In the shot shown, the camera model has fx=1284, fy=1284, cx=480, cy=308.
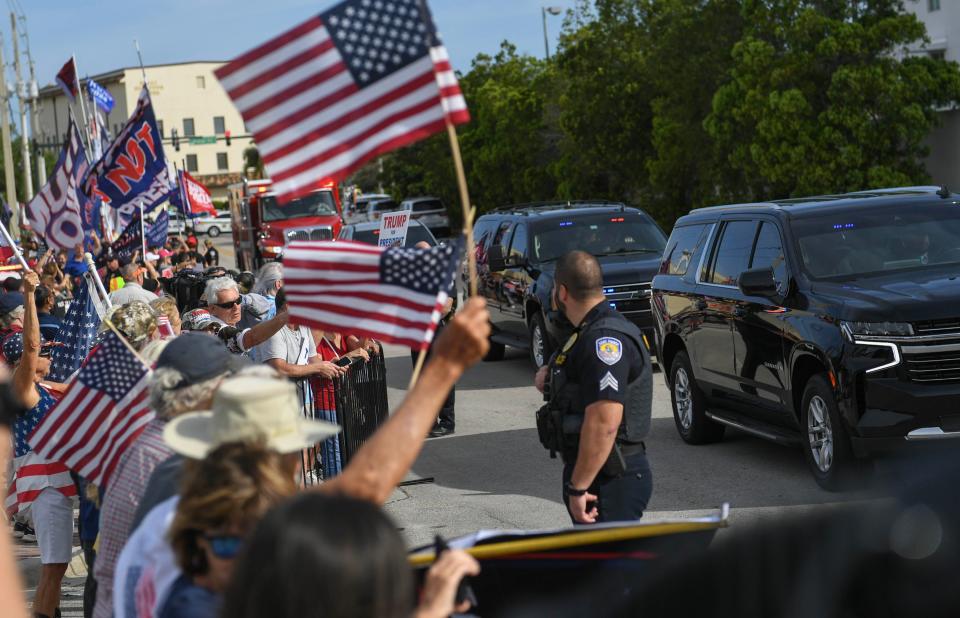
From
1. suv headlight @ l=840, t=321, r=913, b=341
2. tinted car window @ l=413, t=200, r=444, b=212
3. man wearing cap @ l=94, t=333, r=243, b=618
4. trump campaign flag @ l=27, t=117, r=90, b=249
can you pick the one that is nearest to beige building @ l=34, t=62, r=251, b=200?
tinted car window @ l=413, t=200, r=444, b=212

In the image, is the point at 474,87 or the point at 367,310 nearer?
the point at 367,310

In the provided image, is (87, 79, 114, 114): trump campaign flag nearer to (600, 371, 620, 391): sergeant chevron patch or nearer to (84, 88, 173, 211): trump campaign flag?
(84, 88, 173, 211): trump campaign flag

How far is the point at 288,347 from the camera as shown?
30.2 ft

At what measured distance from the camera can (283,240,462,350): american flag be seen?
3988 mm

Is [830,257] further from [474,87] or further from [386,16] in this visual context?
[474,87]

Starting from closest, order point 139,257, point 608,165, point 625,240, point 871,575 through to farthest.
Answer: point 871,575
point 625,240
point 139,257
point 608,165

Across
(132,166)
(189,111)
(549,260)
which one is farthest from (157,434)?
(189,111)

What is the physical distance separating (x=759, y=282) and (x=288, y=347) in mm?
3422

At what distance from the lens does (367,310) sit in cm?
415

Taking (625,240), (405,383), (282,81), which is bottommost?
(405,383)

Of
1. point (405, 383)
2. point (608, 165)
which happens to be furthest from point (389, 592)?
point (608, 165)

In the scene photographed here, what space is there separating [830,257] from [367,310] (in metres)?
6.19

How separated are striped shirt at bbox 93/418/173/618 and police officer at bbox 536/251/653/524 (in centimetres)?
200

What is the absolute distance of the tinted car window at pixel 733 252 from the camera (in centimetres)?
1031
